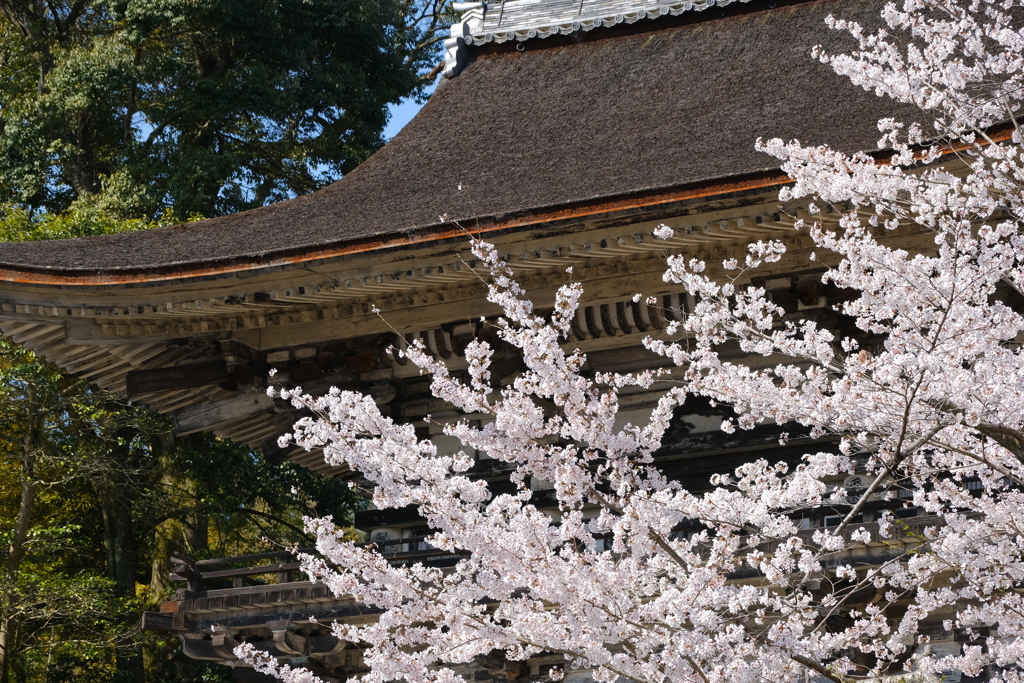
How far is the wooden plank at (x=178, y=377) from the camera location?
7586mm

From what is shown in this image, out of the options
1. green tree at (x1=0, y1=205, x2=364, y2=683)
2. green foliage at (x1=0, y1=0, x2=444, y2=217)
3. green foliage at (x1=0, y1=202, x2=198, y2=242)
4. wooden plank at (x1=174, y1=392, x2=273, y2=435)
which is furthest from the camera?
green foliage at (x1=0, y1=0, x2=444, y2=217)

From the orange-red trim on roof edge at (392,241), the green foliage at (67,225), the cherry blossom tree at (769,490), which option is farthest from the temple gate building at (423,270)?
the green foliage at (67,225)

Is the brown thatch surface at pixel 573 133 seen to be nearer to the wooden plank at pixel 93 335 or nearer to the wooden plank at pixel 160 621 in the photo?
the wooden plank at pixel 93 335

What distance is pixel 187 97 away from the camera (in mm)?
15594

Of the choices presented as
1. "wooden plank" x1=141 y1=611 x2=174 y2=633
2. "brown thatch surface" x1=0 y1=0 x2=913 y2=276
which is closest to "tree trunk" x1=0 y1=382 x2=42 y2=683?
"wooden plank" x1=141 y1=611 x2=174 y2=633

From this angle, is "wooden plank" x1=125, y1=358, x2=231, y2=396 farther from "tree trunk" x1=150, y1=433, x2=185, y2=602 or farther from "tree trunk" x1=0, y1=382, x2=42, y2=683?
"tree trunk" x1=150, y1=433, x2=185, y2=602

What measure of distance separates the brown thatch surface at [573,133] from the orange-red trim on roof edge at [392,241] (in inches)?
1.4

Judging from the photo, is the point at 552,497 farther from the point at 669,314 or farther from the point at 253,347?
the point at 253,347

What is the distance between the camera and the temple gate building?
252 inches

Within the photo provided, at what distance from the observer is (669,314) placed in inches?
271

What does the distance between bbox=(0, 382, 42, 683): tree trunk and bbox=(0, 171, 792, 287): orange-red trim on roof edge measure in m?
5.30

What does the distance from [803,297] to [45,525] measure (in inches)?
424

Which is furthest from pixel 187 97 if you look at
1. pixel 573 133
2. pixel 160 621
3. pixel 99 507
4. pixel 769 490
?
pixel 769 490

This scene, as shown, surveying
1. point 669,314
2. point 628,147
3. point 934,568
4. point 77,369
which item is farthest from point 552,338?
point 77,369
